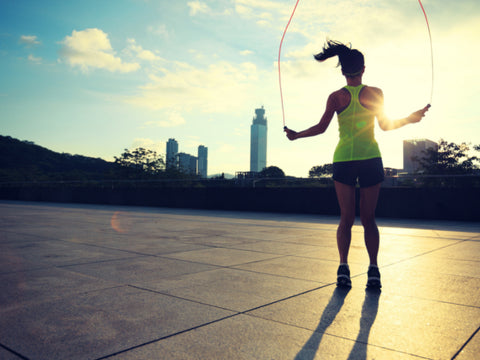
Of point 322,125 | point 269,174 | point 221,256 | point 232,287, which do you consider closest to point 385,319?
point 232,287

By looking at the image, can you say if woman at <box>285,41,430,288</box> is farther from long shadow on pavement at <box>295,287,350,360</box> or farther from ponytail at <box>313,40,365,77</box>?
long shadow on pavement at <box>295,287,350,360</box>

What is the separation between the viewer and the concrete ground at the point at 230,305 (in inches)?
76.5

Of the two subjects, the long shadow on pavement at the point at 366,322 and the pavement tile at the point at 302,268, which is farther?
the pavement tile at the point at 302,268

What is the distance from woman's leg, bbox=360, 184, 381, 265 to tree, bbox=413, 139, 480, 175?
2115 cm

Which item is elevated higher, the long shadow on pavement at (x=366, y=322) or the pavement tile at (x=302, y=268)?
the pavement tile at (x=302, y=268)

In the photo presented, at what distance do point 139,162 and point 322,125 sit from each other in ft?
142

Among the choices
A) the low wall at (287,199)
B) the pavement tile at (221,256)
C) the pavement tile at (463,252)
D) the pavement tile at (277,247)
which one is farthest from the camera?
the low wall at (287,199)

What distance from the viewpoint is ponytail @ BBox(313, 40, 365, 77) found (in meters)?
3.45

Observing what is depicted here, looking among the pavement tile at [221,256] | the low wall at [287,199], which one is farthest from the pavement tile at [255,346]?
the low wall at [287,199]

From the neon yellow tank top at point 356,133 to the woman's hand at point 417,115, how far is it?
31cm

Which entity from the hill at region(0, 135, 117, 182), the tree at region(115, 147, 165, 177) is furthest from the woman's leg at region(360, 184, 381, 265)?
the hill at region(0, 135, 117, 182)

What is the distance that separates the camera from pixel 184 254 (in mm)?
4785

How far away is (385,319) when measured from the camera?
2.41 m

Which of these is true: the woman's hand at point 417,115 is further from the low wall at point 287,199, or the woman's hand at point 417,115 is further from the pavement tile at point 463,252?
the low wall at point 287,199
